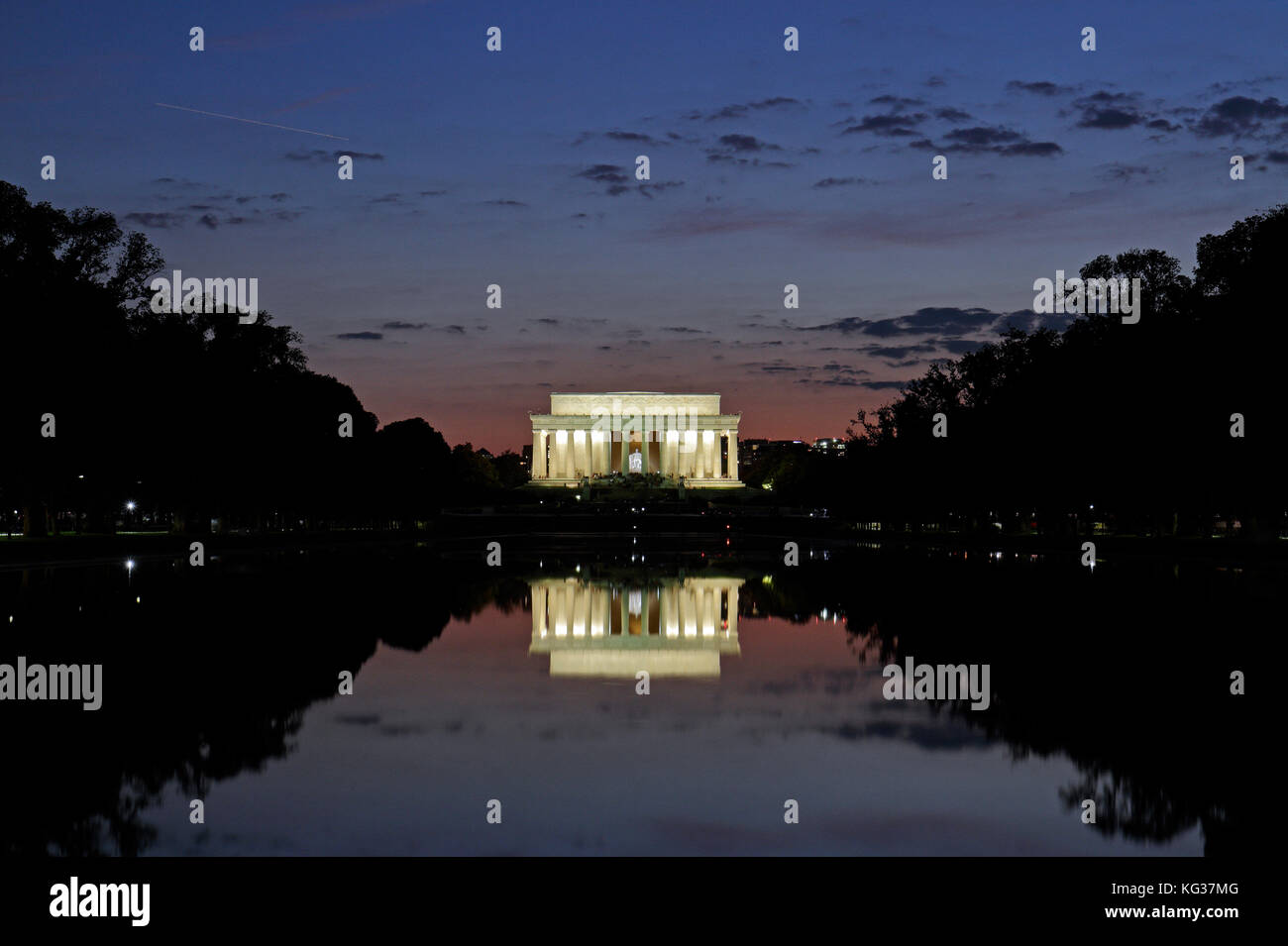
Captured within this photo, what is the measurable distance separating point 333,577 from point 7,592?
990 cm

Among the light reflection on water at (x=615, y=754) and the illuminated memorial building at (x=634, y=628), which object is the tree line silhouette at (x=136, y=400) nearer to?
the illuminated memorial building at (x=634, y=628)

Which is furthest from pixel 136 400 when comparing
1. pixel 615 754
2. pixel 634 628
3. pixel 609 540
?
pixel 615 754

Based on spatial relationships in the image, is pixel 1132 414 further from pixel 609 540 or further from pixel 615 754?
pixel 615 754

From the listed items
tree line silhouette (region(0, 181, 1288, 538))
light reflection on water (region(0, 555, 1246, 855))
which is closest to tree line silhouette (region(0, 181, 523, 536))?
tree line silhouette (region(0, 181, 1288, 538))

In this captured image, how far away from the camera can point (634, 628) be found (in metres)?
24.1

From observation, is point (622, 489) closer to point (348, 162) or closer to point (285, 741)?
point (348, 162)

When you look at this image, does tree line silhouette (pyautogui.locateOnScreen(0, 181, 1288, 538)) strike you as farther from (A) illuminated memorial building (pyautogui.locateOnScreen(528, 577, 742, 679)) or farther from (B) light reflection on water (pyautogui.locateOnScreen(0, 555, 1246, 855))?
(B) light reflection on water (pyautogui.locateOnScreen(0, 555, 1246, 855))

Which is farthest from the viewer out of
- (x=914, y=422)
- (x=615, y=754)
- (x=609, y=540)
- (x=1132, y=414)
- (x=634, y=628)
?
(x=914, y=422)

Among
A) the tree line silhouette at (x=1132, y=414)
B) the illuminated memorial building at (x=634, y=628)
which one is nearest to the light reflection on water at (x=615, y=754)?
the illuminated memorial building at (x=634, y=628)

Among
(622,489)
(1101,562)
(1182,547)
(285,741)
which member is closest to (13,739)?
(285,741)

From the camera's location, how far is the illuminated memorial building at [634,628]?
19.2m
